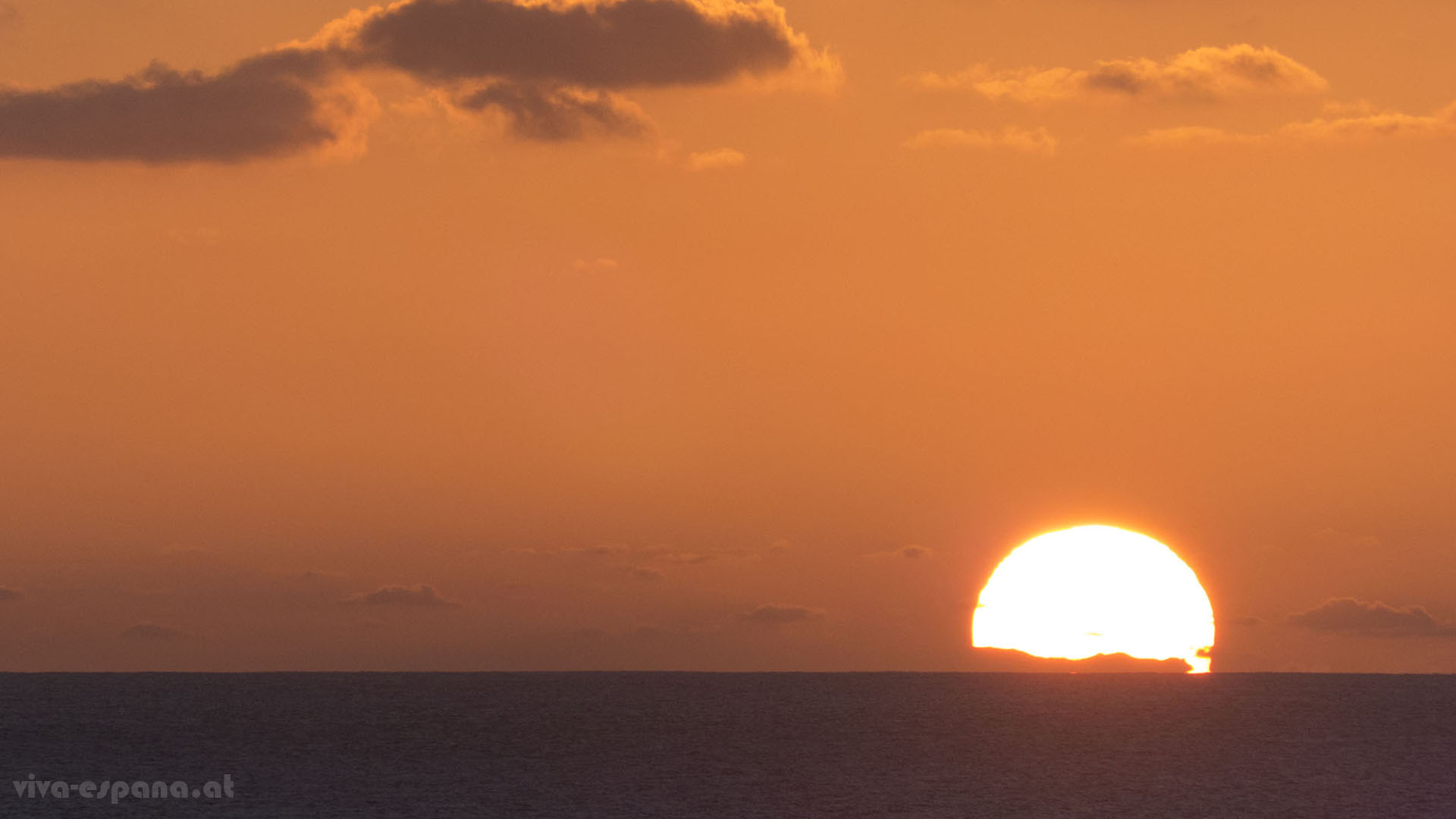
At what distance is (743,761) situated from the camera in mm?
131625

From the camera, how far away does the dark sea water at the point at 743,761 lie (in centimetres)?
10188

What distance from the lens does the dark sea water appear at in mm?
101875

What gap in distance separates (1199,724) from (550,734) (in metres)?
67.0

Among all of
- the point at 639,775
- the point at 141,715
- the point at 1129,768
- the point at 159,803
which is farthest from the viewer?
the point at 141,715

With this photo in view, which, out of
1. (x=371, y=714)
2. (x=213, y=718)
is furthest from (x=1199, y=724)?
(x=213, y=718)

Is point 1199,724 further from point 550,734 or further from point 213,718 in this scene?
point 213,718

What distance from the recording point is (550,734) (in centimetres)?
15862

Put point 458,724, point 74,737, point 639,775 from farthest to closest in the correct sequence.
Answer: point 458,724 < point 74,737 < point 639,775

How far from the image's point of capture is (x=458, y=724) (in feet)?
567

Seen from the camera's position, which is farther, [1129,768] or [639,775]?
[1129,768]

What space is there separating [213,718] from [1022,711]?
89.3 metres

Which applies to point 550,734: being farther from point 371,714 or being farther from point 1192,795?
point 1192,795

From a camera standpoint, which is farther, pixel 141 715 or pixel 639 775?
pixel 141 715

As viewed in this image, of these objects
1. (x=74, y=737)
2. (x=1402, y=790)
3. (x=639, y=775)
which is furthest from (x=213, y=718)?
(x=1402, y=790)
